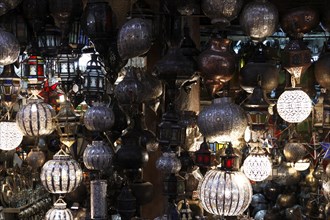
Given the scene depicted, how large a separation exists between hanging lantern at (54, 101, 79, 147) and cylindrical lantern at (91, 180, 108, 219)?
35 centimetres

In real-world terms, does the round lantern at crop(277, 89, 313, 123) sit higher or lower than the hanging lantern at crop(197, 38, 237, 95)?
lower

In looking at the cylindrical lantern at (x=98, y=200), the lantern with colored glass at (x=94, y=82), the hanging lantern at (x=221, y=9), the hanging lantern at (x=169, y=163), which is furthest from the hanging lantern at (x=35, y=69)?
the hanging lantern at (x=221, y=9)

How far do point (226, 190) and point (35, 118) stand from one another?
0.84 metres

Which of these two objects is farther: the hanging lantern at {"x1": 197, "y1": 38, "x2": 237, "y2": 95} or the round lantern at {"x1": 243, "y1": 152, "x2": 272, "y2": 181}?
the round lantern at {"x1": 243, "y1": 152, "x2": 272, "y2": 181}

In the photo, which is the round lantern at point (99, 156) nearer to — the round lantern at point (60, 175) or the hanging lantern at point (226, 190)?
the round lantern at point (60, 175)

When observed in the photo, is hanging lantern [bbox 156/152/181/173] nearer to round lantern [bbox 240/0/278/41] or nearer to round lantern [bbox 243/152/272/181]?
round lantern [bbox 240/0/278/41]

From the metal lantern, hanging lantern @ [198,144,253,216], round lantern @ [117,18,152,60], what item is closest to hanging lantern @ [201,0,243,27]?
round lantern @ [117,18,152,60]

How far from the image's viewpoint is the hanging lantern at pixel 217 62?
6.32ft

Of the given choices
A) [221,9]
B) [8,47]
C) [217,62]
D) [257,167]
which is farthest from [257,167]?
[8,47]

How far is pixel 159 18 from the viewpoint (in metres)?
2.15

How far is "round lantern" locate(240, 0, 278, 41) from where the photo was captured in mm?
1946

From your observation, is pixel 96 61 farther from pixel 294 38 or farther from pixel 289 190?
pixel 289 190

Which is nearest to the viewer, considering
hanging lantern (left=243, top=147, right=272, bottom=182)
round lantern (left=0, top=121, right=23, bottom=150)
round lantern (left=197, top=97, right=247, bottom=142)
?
round lantern (left=197, top=97, right=247, bottom=142)

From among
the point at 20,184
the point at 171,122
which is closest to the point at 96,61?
the point at 171,122
